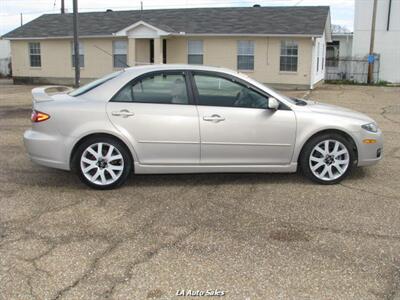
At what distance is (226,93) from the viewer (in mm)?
5980

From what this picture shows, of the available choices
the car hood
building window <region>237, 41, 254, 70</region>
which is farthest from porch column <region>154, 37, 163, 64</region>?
the car hood

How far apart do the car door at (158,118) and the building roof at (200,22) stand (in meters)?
17.7

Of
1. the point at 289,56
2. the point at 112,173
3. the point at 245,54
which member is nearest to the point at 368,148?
the point at 112,173

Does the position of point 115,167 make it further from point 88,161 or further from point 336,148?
point 336,148

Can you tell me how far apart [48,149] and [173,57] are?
19580 millimetres

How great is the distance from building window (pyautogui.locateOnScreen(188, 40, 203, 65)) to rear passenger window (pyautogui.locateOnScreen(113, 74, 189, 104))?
18754 mm

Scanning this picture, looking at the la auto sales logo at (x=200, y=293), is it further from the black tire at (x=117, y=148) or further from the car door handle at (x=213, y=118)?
the car door handle at (x=213, y=118)

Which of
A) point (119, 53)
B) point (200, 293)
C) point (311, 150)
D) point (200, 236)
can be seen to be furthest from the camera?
point (119, 53)

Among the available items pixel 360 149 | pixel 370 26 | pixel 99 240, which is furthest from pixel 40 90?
pixel 370 26

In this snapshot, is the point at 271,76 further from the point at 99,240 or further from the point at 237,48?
the point at 99,240

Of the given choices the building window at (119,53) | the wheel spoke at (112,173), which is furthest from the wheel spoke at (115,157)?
the building window at (119,53)

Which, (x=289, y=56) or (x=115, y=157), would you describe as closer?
(x=115, y=157)

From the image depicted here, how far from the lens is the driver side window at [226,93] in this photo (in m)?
5.96

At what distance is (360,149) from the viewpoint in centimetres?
614
